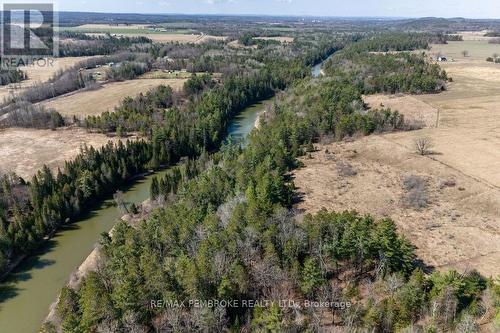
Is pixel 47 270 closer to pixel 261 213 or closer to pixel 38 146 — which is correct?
pixel 261 213

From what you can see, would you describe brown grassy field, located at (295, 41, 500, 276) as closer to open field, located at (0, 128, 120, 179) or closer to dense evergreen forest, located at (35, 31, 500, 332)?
dense evergreen forest, located at (35, 31, 500, 332)

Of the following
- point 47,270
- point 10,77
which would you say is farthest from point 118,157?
point 10,77

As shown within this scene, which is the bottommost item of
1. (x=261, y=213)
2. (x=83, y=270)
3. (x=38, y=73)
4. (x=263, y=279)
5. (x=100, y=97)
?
(x=83, y=270)

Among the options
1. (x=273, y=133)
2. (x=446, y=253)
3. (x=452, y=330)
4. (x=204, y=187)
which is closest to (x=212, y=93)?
(x=273, y=133)

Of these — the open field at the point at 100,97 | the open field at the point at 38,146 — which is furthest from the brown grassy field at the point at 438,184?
the open field at the point at 100,97

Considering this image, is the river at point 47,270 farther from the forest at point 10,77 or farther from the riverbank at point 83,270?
the forest at point 10,77
